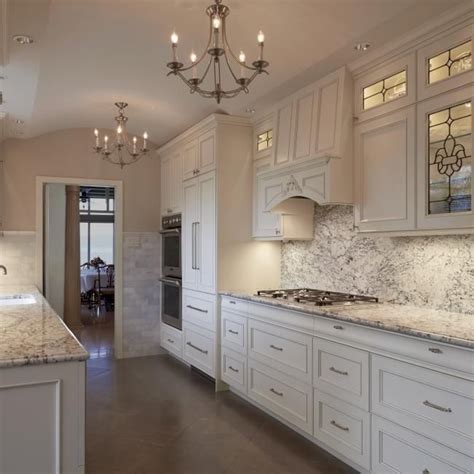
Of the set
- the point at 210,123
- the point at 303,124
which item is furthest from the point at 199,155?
the point at 303,124

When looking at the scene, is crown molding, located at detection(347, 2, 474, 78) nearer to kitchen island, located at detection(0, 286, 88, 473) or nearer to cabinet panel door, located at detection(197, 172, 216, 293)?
cabinet panel door, located at detection(197, 172, 216, 293)

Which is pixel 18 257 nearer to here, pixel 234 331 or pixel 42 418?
pixel 234 331

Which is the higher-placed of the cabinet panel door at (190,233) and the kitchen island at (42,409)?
the cabinet panel door at (190,233)

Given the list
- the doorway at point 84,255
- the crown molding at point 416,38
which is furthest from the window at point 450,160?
the doorway at point 84,255

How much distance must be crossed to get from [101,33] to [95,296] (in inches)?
315

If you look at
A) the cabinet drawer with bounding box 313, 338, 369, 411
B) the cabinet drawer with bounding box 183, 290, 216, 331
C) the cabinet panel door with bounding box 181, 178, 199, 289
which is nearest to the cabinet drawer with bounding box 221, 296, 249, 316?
the cabinet drawer with bounding box 183, 290, 216, 331

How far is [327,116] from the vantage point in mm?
3436

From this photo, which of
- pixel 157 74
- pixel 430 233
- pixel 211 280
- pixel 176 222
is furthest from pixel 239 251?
pixel 430 233

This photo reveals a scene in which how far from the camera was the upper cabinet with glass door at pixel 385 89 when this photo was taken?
9.48ft

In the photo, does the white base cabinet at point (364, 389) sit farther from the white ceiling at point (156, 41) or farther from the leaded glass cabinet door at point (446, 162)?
the white ceiling at point (156, 41)

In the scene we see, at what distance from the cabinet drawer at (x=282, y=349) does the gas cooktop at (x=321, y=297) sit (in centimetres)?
25

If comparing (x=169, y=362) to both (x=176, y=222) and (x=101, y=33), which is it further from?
(x=101, y=33)

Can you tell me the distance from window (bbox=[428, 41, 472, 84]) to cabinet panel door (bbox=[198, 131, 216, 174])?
2276 millimetres

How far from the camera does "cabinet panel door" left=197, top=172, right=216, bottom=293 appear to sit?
454 centimetres
